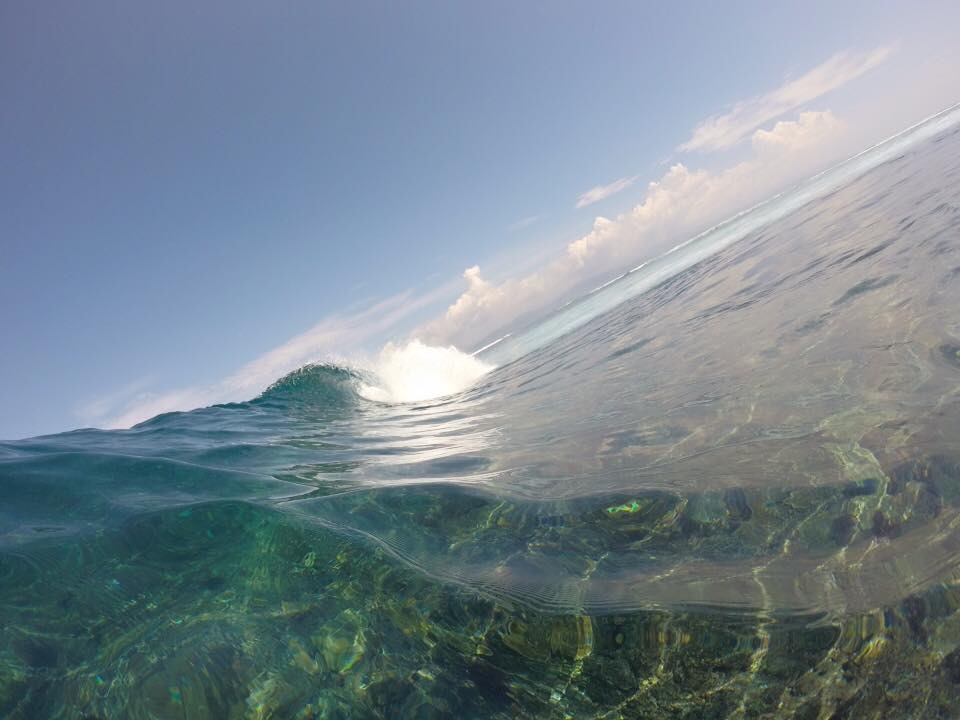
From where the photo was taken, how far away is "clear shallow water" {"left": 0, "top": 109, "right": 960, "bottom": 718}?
6.88 ft

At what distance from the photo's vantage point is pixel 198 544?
11.0ft

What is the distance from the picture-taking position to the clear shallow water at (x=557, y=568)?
2.10 meters

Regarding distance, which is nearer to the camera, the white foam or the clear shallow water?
the clear shallow water

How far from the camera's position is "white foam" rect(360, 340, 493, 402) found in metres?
17.5

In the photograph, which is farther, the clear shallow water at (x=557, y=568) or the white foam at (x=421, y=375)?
the white foam at (x=421, y=375)

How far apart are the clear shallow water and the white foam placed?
11.8m

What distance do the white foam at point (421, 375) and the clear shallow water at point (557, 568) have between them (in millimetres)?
11812

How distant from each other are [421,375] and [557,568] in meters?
18.2

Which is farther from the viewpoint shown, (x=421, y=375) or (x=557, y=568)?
(x=421, y=375)

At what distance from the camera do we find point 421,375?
20781 millimetres

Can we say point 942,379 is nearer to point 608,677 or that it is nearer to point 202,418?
point 608,677

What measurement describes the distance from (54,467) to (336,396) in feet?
35.6

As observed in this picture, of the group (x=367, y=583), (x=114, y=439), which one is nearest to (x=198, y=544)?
(x=367, y=583)

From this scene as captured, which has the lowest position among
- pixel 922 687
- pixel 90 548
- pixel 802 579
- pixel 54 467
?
pixel 922 687
